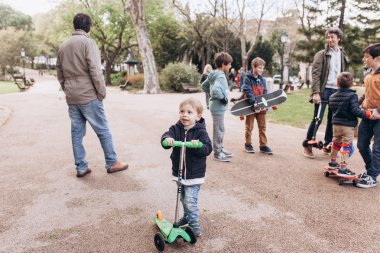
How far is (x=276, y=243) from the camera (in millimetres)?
2986

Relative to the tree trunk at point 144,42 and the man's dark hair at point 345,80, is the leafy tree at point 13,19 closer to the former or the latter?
the tree trunk at point 144,42

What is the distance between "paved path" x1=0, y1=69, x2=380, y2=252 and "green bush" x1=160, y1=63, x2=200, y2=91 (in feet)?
59.4

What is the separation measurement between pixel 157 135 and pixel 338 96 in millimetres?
4327

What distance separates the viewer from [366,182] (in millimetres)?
4371

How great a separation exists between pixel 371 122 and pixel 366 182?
0.80 m

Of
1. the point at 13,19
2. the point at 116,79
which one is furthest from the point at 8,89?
the point at 13,19

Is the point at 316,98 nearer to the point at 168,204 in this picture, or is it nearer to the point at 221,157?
the point at 221,157

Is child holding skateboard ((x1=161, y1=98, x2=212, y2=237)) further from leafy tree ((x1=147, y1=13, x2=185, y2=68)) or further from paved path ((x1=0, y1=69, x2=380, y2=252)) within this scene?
leafy tree ((x1=147, y1=13, x2=185, y2=68))

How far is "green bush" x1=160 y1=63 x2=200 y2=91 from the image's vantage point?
24281 millimetres

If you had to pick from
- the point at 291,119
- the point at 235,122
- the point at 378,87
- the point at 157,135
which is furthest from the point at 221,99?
the point at 291,119

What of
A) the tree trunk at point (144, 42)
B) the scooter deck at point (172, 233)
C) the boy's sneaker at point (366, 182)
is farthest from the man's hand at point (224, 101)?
the tree trunk at point (144, 42)

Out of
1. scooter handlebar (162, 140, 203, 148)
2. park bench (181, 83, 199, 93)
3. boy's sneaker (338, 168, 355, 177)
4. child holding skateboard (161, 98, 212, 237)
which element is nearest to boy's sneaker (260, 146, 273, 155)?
boy's sneaker (338, 168, 355, 177)

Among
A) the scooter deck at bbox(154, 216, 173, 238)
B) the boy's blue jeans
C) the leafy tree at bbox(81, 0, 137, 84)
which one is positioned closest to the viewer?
the scooter deck at bbox(154, 216, 173, 238)

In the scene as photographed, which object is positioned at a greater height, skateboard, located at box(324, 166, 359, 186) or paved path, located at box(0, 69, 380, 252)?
skateboard, located at box(324, 166, 359, 186)
